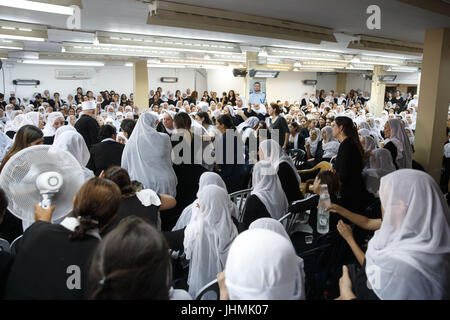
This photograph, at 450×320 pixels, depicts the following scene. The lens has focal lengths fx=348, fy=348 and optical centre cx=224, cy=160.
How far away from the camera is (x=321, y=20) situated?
6090 millimetres

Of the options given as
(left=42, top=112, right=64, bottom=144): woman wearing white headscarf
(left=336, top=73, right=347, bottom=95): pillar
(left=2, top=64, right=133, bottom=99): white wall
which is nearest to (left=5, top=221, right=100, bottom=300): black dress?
(left=42, top=112, right=64, bottom=144): woman wearing white headscarf

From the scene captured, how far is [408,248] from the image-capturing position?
1.94m

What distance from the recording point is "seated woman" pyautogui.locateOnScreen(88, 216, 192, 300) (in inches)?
49.6

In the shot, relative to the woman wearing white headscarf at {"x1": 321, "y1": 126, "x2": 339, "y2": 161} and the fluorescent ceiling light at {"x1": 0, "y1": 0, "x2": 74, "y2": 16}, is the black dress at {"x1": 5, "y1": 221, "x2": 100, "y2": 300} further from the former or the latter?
the woman wearing white headscarf at {"x1": 321, "y1": 126, "x2": 339, "y2": 161}

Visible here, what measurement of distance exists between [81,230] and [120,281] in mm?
582

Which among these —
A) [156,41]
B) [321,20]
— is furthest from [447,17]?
[156,41]

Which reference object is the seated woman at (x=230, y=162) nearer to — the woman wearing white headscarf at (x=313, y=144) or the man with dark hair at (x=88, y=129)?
the man with dark hair at (x=88, y=129)

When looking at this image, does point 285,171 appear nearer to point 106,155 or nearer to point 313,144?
point 106,155

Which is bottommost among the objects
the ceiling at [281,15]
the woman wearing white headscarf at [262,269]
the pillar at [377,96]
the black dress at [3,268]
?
the black dress at [3,268]

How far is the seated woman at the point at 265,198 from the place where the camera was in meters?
3.26

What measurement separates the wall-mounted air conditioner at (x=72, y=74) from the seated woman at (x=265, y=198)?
17.4m

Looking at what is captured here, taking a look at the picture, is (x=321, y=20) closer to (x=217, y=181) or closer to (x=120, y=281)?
(x=217, y=181)

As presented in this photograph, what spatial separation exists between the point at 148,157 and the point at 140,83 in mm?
10694

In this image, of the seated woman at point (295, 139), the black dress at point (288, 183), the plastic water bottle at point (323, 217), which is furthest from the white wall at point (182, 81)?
the plastic water bottle at point (323, 217)
